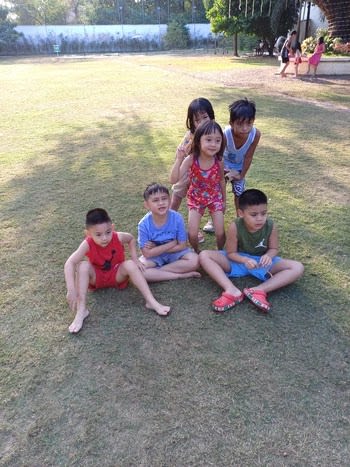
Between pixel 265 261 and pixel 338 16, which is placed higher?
pixel 338 16

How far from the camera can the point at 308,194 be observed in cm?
412

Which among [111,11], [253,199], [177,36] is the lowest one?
[177,36]

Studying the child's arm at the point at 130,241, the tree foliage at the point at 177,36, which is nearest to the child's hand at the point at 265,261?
the child's arm at the point at 130,241

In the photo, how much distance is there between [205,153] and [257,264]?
861 millimetres

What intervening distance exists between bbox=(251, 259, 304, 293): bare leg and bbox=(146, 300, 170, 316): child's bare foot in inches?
22.2

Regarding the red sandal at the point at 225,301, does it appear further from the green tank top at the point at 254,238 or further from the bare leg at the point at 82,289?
the bare leg at the point at 82,289

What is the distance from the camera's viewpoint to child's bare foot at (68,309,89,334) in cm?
231

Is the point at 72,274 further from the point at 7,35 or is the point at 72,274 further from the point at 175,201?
the point at 7,35

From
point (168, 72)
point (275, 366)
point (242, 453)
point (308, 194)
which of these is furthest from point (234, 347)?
point (168, 72)

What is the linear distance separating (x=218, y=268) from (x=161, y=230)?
0.48m

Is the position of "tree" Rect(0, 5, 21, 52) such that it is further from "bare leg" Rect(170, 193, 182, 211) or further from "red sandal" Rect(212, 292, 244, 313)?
"red sandal" Rect(212, 292, 244, 313)

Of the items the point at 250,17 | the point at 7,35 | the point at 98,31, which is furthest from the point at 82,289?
the point at 98,31

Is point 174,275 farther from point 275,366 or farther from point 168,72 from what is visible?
point 168,72

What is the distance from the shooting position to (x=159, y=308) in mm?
2449
